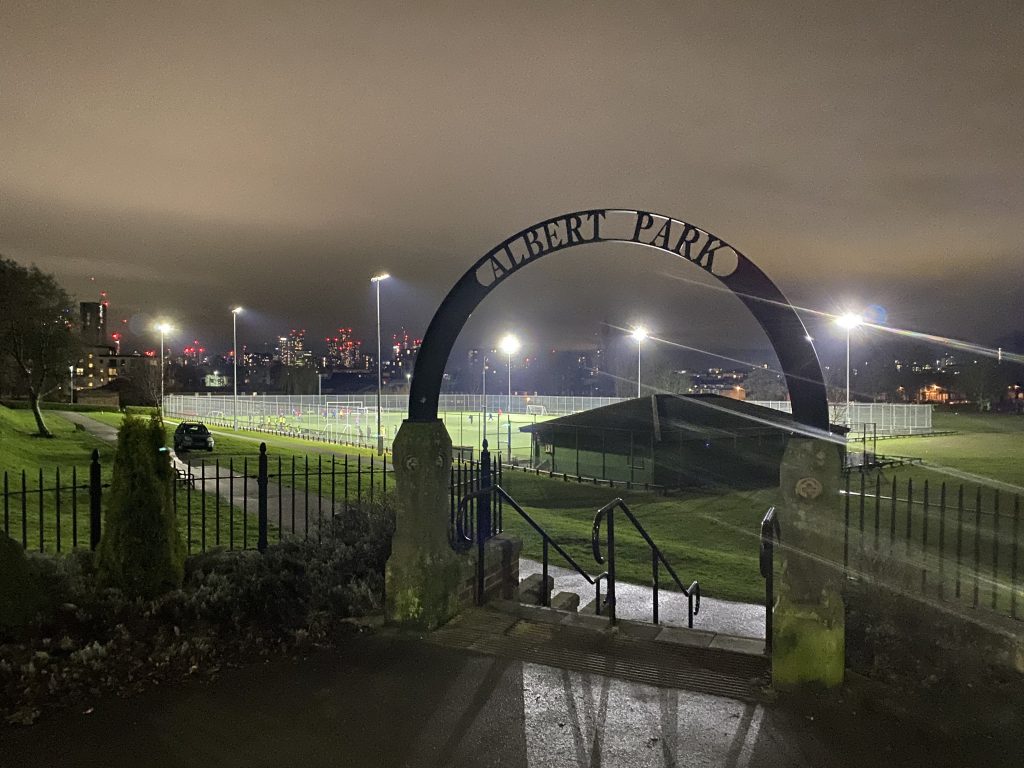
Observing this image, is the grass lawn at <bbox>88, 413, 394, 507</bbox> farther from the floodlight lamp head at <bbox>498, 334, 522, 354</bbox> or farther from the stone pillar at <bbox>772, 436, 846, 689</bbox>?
the floodlight lamp head at <bbox>498, 334, 522, 354</bbox>

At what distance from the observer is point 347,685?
5176mm

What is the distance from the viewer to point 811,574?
5074 millimetres

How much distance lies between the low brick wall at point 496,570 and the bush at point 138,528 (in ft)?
8.52

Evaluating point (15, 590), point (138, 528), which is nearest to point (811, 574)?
point (138, 528)

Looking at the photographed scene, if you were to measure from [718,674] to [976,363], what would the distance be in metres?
111

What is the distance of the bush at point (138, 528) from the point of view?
6270mm

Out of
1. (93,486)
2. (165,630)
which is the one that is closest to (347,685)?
(165,630)

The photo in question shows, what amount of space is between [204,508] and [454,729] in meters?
5.02

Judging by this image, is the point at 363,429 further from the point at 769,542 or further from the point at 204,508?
the point at 769,542

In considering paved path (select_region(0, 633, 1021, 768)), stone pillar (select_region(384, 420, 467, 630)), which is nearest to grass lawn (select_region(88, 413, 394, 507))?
stone pillar (select_region(384, 420, 467, 630))

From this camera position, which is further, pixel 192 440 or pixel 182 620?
pixel 192 440

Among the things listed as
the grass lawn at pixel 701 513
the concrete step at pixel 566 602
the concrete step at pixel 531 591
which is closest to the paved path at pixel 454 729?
the grass lawn at pixel 701 513

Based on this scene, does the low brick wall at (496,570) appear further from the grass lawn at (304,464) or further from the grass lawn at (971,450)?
the grass lawn at (971,450)

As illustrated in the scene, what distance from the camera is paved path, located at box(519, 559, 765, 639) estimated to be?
8.95m
